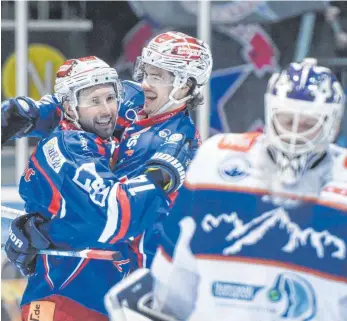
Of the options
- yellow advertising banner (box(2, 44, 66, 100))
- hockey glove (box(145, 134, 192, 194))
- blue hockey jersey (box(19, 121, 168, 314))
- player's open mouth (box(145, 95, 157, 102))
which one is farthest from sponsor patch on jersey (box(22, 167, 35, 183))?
yellow advertising banner (box(2, 44, 66, 100))

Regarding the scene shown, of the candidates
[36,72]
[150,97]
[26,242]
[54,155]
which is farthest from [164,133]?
[36,72]

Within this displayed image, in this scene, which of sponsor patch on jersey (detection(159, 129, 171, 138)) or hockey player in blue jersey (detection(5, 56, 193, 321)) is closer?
hockey player in blue jersey (detection(5, 56, 193, 321))

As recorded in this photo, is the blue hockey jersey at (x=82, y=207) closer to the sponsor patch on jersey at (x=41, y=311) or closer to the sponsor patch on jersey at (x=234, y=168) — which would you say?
Answer: the sponsor patch on jersey at (x=41, y=311)

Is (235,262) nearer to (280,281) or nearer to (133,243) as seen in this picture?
(280,281)

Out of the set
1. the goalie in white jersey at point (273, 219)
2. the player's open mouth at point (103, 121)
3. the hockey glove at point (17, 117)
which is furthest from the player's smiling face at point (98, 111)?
the goalie in white jersey at point (273, 219)

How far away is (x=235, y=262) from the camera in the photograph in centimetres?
230

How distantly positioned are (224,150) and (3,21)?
3.70 metres

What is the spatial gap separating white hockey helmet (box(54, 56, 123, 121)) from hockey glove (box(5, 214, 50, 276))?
0.94 ft

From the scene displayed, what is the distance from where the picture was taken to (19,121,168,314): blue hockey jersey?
9.93ft

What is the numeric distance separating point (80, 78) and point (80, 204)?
394 mm

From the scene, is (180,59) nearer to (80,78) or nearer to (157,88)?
(157,88)

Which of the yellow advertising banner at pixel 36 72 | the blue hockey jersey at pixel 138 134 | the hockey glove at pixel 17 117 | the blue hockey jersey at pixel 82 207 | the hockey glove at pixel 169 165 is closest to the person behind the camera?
the blue hockey jersey at pixel 82 207

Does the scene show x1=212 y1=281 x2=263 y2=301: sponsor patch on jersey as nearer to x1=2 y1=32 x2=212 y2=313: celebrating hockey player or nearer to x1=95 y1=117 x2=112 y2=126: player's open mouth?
x1=2 y1=32 x2=212 y2=313: celebrating hockey player

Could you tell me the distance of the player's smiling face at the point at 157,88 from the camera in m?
3.40
